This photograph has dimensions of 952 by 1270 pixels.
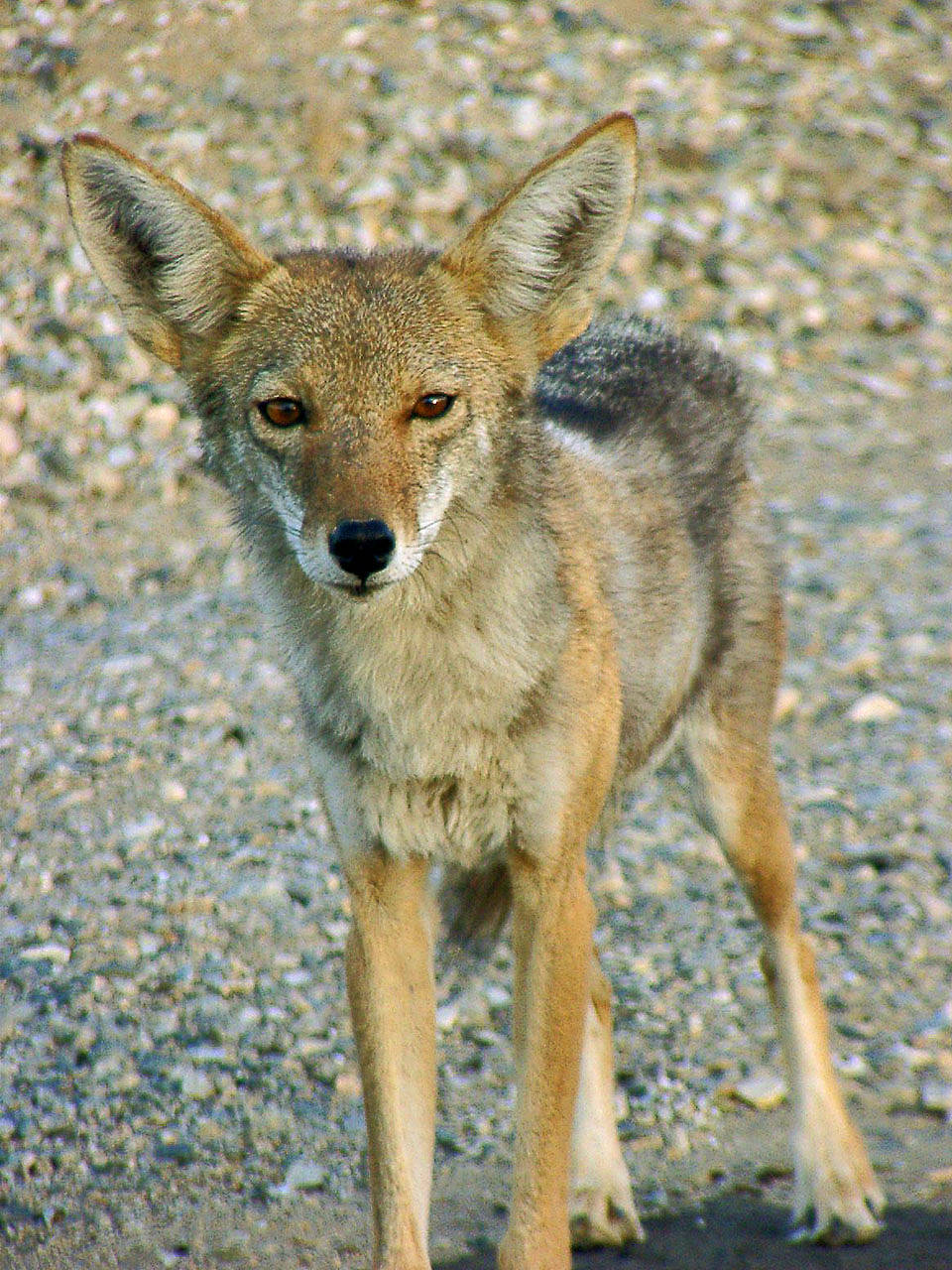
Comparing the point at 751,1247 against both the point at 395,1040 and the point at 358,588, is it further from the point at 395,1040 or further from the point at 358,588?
the point at 358,588

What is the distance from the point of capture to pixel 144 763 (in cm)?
662

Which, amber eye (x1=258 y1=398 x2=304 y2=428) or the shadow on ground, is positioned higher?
amber eye (x1=258 y1=398 x2=304 y2=428)

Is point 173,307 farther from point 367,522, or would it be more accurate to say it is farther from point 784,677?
point 784,677

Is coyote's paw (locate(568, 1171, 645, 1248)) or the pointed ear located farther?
coyote's paw (locate(568, 1171, 645, 1248))

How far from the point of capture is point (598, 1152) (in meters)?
4.57

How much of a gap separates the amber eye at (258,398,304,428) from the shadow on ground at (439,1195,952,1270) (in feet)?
7.80

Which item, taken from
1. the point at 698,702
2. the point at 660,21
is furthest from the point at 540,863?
the point at 660,21

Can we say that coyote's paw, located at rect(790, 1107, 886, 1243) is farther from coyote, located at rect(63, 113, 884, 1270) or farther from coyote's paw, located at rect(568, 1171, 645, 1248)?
coyote, located at rect(63, 113, 884, 1270)

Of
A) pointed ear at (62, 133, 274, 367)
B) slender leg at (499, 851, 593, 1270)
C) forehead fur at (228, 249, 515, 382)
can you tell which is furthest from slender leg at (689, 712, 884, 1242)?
pointed ear at (62, 133, 274, 367)

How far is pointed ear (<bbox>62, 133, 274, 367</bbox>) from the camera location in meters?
3.66

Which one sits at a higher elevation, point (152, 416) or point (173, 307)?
point (173, 307)

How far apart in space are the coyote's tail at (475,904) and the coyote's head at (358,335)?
903mm

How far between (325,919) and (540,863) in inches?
89.8

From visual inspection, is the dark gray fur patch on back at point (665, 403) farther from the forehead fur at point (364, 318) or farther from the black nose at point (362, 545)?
the black nose at point (362, 545)
